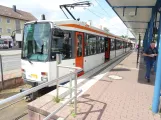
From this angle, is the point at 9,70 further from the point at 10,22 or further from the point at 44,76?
the point at 10,22

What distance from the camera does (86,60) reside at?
28.8 feet

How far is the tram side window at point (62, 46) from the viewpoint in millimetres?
6220

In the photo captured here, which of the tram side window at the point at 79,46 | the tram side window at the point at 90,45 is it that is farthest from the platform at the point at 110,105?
the tram side window at the point at 90,45

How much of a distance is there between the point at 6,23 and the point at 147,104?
4858 centimetres

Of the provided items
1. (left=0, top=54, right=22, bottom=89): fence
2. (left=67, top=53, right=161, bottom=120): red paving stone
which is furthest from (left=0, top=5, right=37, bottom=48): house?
(left=67, top=53, right=161, bottom=120): red paving stone

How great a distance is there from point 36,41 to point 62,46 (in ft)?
3.31

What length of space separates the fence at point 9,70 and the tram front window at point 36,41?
2507mm

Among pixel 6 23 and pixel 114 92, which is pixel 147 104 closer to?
pixel 114 92

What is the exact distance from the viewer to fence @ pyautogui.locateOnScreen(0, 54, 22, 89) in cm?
841

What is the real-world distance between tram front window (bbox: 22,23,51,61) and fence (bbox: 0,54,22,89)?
2.51 metres

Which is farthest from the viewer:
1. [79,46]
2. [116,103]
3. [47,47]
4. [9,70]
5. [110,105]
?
[9,70]

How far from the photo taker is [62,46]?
260 inches

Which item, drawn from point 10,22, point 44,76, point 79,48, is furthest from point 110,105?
point 10,22

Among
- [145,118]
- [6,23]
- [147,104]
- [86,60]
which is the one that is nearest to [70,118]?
[145,118]
